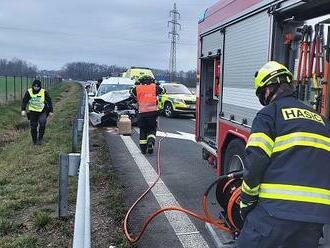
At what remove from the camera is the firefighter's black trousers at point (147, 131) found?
11102mm

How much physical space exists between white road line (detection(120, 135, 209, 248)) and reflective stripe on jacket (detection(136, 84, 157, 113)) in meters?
1.21

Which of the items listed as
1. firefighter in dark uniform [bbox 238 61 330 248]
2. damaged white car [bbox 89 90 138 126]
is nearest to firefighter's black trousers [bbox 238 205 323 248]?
firefighter in dark uniform [bbox 238 61 330 248]

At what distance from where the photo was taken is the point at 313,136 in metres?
3.01

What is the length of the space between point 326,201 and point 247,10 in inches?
133

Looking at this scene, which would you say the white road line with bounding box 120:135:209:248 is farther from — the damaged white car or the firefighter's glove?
the damaged white car

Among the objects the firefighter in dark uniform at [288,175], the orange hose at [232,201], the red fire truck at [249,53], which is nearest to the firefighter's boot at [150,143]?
the red fire truck at [249,53]

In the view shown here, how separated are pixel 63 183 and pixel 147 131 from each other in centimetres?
571

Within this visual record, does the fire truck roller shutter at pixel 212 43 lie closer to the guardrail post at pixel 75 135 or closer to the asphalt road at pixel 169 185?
the asphalt road at pixel 169 185

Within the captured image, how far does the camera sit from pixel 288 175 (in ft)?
9.84

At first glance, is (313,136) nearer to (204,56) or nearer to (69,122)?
(204,56)

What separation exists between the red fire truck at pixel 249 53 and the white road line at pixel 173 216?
92cm

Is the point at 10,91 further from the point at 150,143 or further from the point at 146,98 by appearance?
the point at 150,143

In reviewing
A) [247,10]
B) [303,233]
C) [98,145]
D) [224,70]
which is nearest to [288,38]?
[247,10]

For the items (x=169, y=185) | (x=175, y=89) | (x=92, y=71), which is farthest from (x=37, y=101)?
(x=92, y=71)
